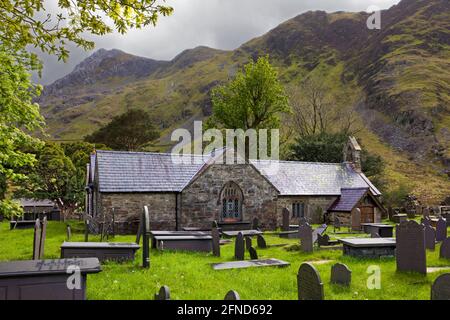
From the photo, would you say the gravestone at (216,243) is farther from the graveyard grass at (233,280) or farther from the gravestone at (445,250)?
the gravestone at (445,250)

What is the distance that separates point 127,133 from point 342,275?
6133 centimetres

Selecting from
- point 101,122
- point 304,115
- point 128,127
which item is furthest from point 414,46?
point 101,122

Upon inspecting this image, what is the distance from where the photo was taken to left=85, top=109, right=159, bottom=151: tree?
2630 inches

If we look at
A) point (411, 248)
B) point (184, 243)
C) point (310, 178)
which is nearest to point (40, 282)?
point (184, 243)

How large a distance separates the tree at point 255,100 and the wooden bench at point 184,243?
1195 inches

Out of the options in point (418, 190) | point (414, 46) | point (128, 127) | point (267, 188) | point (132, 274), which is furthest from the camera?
point (414, 46)

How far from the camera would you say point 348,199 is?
1206 inches

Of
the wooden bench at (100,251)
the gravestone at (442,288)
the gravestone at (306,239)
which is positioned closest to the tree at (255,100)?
the gravestone at (306,239)

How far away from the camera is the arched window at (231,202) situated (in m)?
26.1

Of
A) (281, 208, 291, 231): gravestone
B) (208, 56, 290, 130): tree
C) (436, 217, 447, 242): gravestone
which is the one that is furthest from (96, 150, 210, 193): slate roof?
(208, 56, 290, 130): tree

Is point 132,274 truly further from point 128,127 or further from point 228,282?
point 128,127

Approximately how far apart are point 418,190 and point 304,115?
65.6ft
